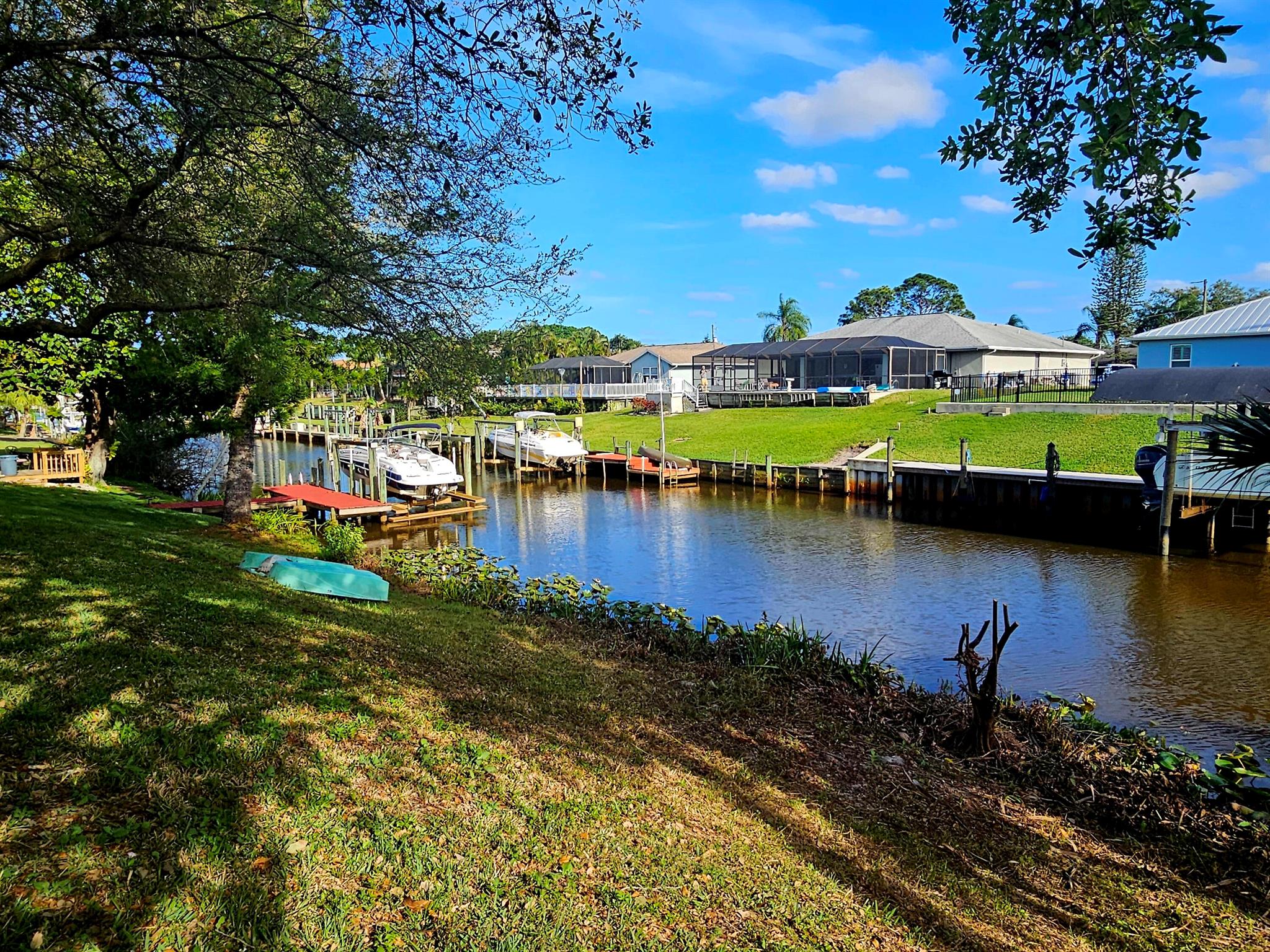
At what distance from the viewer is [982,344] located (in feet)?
182

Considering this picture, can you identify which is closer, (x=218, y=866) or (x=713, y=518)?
(x=218, y=866)

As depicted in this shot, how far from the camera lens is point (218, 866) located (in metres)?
3.78

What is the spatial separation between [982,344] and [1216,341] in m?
22.3

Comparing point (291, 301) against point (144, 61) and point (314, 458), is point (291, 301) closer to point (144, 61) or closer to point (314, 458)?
point (144, 61)

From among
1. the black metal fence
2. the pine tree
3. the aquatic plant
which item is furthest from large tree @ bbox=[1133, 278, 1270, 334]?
the aquatic plant

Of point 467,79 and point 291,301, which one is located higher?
point 467,79

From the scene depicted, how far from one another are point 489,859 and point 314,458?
51.5 meters

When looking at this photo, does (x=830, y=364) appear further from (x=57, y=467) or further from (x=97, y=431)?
(x=57, y=467)

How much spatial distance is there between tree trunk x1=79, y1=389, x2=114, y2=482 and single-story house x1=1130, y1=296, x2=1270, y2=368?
39.1m

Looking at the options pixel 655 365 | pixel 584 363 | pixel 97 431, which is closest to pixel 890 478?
pixel 97 431

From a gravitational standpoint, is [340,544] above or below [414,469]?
below

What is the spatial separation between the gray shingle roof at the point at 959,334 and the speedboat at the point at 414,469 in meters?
39.5

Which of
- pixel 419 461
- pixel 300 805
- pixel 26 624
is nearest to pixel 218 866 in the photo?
pixel 300 805

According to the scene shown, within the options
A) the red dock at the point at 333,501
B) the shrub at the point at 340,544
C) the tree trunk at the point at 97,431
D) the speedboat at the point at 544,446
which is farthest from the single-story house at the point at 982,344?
the tree trunk at the point at 97,431
